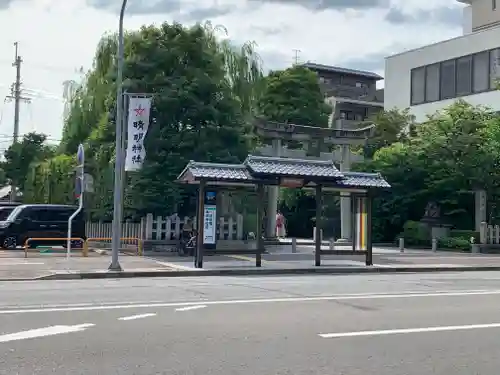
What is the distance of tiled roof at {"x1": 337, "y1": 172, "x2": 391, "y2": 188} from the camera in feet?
70.2

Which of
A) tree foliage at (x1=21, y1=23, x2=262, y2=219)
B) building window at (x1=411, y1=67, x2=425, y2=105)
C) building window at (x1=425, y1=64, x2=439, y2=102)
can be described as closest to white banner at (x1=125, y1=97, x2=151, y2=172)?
tree foliage at (x1=21, y1=23, x2=262, y2=219)

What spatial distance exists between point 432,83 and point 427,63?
4.98 ft

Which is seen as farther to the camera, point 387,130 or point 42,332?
point 387,130

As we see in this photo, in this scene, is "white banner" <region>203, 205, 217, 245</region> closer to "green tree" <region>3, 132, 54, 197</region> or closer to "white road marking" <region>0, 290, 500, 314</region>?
"white road marking" <region>0, 290, 500, 314</region>

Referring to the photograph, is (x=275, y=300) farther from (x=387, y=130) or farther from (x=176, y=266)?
(x=387, y=130)

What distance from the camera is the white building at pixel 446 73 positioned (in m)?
43.0

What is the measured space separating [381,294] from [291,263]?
8506mm

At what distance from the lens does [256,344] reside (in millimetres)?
8133

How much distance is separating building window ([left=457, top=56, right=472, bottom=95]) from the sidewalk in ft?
66.0

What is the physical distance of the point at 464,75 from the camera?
147ft

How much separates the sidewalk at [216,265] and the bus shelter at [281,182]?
2.44 feet

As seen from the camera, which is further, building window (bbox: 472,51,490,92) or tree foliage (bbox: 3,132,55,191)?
tree foliage (bbox: 3,132,55,191)

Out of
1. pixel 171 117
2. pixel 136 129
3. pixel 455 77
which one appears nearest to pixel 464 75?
pixel 455 77

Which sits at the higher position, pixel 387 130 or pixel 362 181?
pixel 387 130
